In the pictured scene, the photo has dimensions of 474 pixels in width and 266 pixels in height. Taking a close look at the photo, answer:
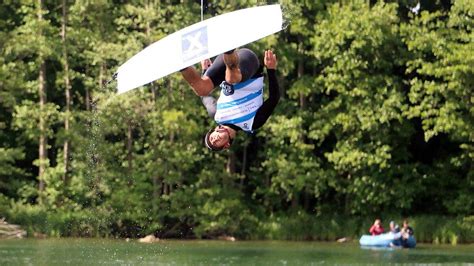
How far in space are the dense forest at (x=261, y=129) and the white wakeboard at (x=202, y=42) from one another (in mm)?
19141

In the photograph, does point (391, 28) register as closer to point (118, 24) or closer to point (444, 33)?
point (444, 33)

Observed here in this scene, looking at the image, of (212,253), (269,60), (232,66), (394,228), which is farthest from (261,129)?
(232,66)

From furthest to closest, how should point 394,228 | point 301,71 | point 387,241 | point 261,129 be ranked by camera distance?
point 301,71 → point 261,129 → point 394,228 → point 387,241

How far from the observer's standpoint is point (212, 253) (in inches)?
947

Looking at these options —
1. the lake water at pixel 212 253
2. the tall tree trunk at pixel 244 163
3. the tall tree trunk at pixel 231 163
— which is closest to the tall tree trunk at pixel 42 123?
the lake water at pixel 212 253

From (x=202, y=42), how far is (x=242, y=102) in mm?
690

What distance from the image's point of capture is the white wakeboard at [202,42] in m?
9.75

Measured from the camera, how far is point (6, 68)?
3056cm

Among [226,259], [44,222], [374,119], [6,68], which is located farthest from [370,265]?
[6,68]

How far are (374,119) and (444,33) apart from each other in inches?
118

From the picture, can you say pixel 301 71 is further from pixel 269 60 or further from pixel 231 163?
pixel 269 60

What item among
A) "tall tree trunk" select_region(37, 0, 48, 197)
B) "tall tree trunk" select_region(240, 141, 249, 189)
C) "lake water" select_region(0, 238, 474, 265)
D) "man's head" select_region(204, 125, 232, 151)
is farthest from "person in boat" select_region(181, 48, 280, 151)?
"tall tree trunk" select_region(37, 0, 48, 197)

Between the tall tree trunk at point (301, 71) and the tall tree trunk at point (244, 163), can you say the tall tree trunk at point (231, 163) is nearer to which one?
the tall tree trunk at point (244, 163)

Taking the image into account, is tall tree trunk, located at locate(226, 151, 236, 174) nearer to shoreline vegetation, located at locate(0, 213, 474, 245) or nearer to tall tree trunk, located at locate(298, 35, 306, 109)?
shoreline vegetation, located at locate(0, 213, 474, 245)
